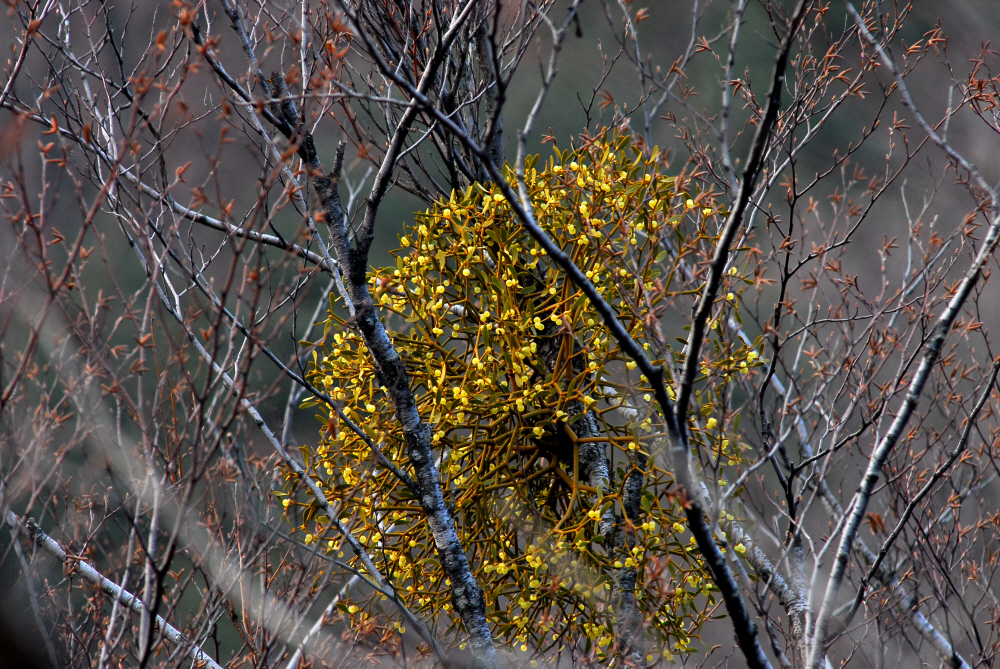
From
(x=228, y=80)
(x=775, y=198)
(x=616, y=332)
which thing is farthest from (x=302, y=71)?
(x=775, y=198)

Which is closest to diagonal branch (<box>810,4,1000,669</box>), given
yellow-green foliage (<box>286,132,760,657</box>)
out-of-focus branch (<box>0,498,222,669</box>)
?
yellow-green foliage (<box>286,132,760,657</box>)

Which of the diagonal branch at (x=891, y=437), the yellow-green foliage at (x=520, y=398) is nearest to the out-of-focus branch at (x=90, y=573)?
the yellow-green foliage at (x=520, y=398)

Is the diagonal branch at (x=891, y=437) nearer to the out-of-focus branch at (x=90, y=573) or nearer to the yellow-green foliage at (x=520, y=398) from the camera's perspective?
the yellow-green foliage at (x=520, y=398)

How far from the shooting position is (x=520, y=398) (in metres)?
1.12

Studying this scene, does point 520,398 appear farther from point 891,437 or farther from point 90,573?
point 90,573

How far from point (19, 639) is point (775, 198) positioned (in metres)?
3.96

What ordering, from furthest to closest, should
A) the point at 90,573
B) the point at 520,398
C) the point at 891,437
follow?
the point at 90,573 < the point at 520,398 < the point at 891,437

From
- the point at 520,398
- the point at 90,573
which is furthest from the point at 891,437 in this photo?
the point at 90,573

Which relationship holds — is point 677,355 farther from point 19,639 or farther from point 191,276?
point 19,639

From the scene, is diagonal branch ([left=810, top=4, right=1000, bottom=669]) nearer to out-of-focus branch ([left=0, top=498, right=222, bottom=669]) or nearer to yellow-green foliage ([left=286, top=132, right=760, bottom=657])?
yellow-green foliage ([left=286, top=132, right=760, bottom=657])

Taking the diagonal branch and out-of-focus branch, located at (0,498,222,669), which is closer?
the diagonal branch

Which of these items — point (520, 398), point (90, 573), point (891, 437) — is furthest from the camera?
point (90, 573)

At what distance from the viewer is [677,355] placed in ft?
3.50

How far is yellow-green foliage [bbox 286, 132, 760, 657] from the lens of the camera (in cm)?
117
